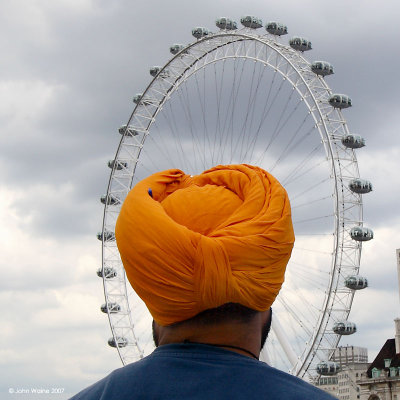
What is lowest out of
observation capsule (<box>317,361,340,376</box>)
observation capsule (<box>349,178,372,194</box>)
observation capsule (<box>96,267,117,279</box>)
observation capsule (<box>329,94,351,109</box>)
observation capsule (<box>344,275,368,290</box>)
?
observation capsule (<box>317,361,340,376</box>)

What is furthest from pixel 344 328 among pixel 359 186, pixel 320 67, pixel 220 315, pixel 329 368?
pixel 220 315

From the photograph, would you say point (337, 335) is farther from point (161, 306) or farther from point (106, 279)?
point (161, 306)

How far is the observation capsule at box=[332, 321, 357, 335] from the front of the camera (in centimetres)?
3278

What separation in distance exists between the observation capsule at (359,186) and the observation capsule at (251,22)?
33.0 ft

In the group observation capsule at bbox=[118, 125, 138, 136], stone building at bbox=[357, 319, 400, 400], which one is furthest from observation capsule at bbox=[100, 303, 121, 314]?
stone building at bbox=[357, 319, 400, 400]

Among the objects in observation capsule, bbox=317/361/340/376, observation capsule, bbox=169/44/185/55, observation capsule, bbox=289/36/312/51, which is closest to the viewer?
observation capsule, bbox=317/361/340/376

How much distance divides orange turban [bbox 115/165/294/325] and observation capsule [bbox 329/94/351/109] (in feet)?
107

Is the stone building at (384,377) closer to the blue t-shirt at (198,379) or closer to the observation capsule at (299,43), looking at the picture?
the observation capsule at (299,43)

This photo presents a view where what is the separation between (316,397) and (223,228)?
2.22ft

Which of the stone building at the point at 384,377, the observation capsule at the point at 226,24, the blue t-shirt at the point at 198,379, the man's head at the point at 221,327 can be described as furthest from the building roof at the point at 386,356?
the blue t-shirt at the point at 198,379

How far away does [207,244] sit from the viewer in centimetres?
283

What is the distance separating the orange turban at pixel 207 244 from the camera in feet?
9.30

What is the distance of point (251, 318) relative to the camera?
3016 mm

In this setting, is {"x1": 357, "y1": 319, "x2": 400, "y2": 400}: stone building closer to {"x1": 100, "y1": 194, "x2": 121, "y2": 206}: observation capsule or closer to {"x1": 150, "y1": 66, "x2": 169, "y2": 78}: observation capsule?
{"x1": 100, "y1": 194, "x2": 121, "y2": 206}: observation capsule
